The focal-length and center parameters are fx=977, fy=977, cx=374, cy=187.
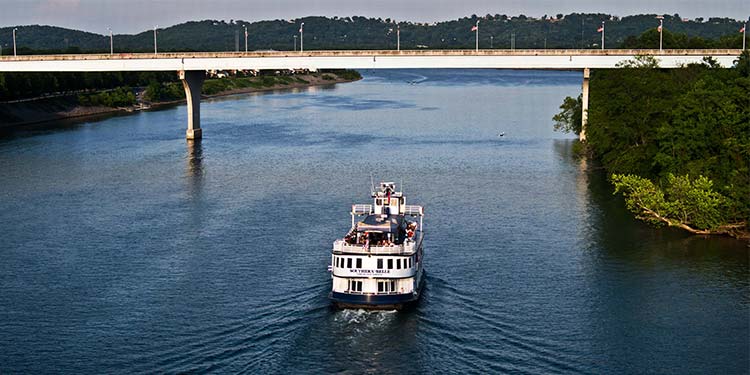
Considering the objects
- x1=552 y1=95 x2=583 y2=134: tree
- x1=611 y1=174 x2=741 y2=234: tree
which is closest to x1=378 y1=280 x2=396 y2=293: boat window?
x1=611 y1=174 x2=741 y2=234: tree

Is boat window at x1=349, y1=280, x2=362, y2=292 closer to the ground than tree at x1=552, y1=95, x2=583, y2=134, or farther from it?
closer to the ground

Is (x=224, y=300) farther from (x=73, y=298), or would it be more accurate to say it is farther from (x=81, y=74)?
(x=81, y=74)

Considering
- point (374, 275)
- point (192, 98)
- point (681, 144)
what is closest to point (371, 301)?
point (374, 275)

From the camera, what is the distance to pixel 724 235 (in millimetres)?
67688

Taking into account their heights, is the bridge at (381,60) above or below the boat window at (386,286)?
above

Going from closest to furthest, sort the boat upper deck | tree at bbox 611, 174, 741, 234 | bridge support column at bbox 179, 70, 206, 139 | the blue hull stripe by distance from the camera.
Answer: the blue hull stripe, the boat upper deck, tree at bbox 611, 174, 741, 234, bridge support column at bbox 179, 70, 206, 139

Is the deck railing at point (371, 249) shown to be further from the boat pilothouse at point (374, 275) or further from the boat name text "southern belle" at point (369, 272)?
the boat name text "southern belle" at point (369, 272)

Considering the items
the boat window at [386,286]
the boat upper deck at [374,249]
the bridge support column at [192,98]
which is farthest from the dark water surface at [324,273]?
the bridge support column at [192,98]

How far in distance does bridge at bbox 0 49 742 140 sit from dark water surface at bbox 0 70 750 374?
43.1 feet

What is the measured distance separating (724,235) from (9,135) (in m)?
97.0

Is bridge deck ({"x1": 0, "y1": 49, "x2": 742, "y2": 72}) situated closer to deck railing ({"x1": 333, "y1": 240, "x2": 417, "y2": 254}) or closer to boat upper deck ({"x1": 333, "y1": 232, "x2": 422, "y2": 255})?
boat upper deck ({"x1": 333, "y1": 232, "x2": 422, "y2": 255})

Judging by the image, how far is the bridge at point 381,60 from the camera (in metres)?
114

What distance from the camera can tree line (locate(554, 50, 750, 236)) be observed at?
67.5m

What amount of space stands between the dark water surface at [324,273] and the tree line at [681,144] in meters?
2.00
